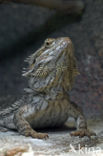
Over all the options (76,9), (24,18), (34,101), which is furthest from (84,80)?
(24,18)

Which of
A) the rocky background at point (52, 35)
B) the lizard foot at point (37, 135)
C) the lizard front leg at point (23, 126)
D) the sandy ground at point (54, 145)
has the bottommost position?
the sandy ground at point (54, 145)

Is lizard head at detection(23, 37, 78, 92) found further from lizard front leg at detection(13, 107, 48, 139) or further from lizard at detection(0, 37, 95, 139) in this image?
lizard front leg at detection(13, 107, 48, 139)

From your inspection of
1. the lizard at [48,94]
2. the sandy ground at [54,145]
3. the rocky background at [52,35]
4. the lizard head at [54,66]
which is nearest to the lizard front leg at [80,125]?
the lizard at [48,94]

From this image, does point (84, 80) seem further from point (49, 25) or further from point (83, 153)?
point (83, 153)

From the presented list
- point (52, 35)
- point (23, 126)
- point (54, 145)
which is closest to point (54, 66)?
point (23, 126)

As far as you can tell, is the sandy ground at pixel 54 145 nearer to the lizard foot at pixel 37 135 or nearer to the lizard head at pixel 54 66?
the lizard foot at pixel 37 135

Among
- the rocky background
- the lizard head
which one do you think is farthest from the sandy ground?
the rocky background

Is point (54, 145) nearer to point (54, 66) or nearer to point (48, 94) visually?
point (48, 94)
